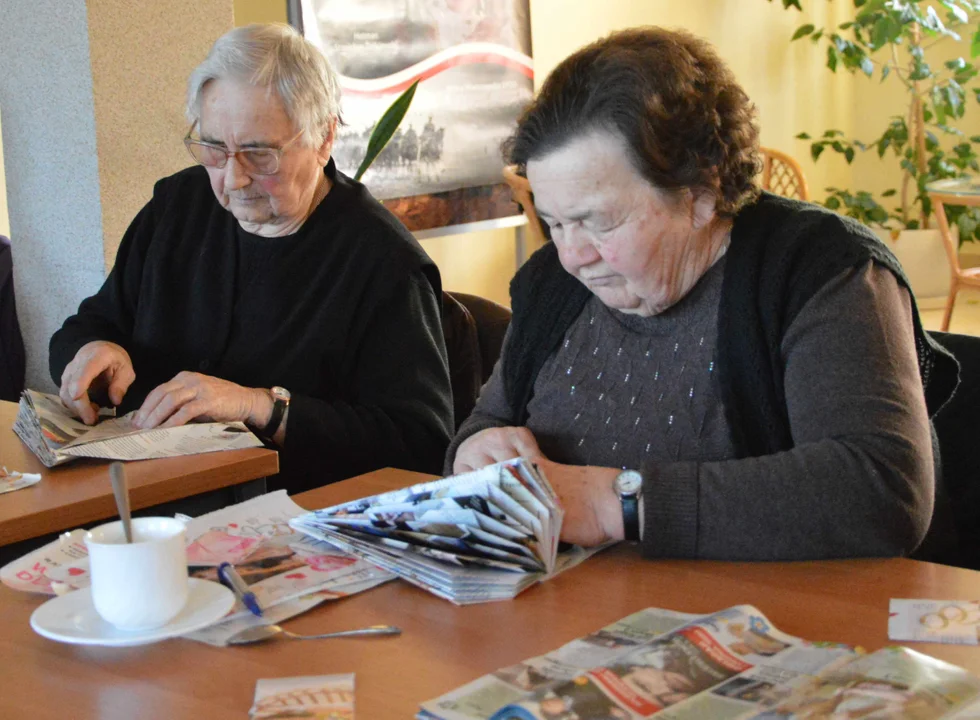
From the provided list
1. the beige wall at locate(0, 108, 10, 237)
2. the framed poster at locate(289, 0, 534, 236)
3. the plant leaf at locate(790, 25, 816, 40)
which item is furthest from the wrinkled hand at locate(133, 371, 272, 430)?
the plant leaf at locate(790, 25, 816, 40)

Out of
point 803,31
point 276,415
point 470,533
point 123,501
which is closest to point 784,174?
point 803,31

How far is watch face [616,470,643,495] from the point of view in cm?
127

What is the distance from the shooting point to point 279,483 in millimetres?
2061

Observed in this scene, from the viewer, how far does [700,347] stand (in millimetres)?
1521

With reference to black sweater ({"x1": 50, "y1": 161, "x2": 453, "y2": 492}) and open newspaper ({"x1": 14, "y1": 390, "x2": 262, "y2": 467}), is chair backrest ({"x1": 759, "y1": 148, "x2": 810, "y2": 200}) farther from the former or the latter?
open newspaper ({"x1": 14, "y1": 390, "x2": 262, "y2": 467})

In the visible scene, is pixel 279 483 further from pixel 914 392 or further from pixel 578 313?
pixel 914 392

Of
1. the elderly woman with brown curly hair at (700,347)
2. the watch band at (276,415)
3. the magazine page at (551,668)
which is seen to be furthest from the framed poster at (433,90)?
the magazine page at (551,668)

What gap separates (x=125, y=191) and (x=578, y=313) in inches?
58.1

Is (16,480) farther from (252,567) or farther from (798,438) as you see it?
(798,438)

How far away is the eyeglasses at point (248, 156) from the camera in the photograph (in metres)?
2.08

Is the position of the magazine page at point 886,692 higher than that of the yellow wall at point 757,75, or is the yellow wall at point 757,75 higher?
the yellow wall at point 757,75

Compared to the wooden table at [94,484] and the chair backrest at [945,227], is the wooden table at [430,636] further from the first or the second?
the chair backrest at [945,227]

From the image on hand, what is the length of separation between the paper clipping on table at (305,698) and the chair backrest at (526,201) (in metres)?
3.27

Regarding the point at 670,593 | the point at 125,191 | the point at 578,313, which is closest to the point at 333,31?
the point at 125,191
